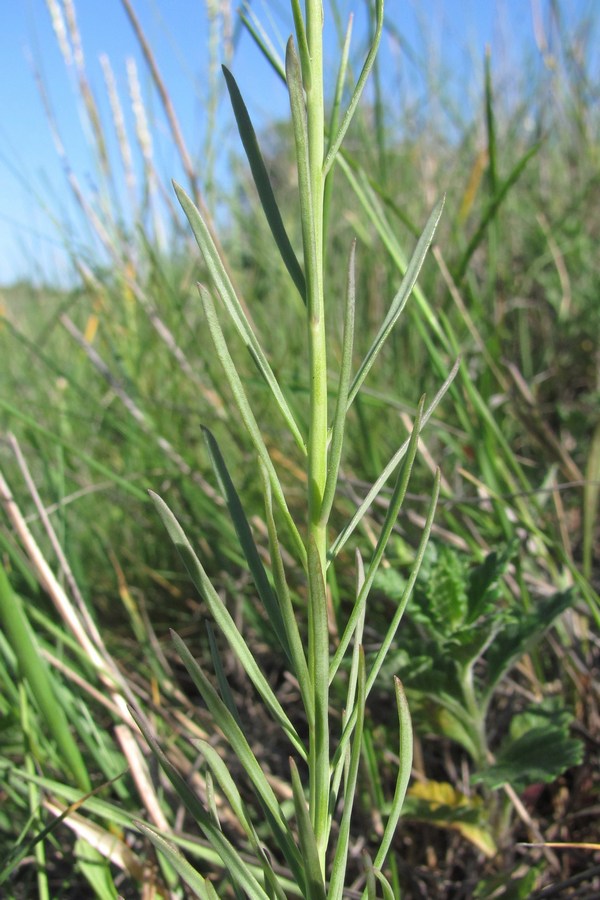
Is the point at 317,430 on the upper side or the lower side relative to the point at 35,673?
upper

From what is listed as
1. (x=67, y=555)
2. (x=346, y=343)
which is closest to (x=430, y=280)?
(x=67, y=555)

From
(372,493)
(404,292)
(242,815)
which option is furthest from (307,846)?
(404,292)

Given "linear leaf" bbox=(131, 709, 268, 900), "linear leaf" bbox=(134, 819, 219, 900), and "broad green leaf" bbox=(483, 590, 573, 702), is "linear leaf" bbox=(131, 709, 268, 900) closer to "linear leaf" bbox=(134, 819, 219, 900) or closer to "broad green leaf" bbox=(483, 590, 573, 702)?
"linear leaf" bbox=(134, 819, 219, 900)

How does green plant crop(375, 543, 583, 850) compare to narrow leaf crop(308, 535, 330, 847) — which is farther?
green plant crop(375, 543, 583, 850)

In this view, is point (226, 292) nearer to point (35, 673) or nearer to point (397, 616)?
point (397, 616)

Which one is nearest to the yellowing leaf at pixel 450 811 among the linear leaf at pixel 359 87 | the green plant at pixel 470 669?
the green plant at pixel 470 669

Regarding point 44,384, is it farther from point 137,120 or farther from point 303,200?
point 303,200

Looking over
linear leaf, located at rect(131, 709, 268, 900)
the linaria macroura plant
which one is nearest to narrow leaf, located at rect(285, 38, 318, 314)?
the linaria macroura plant
